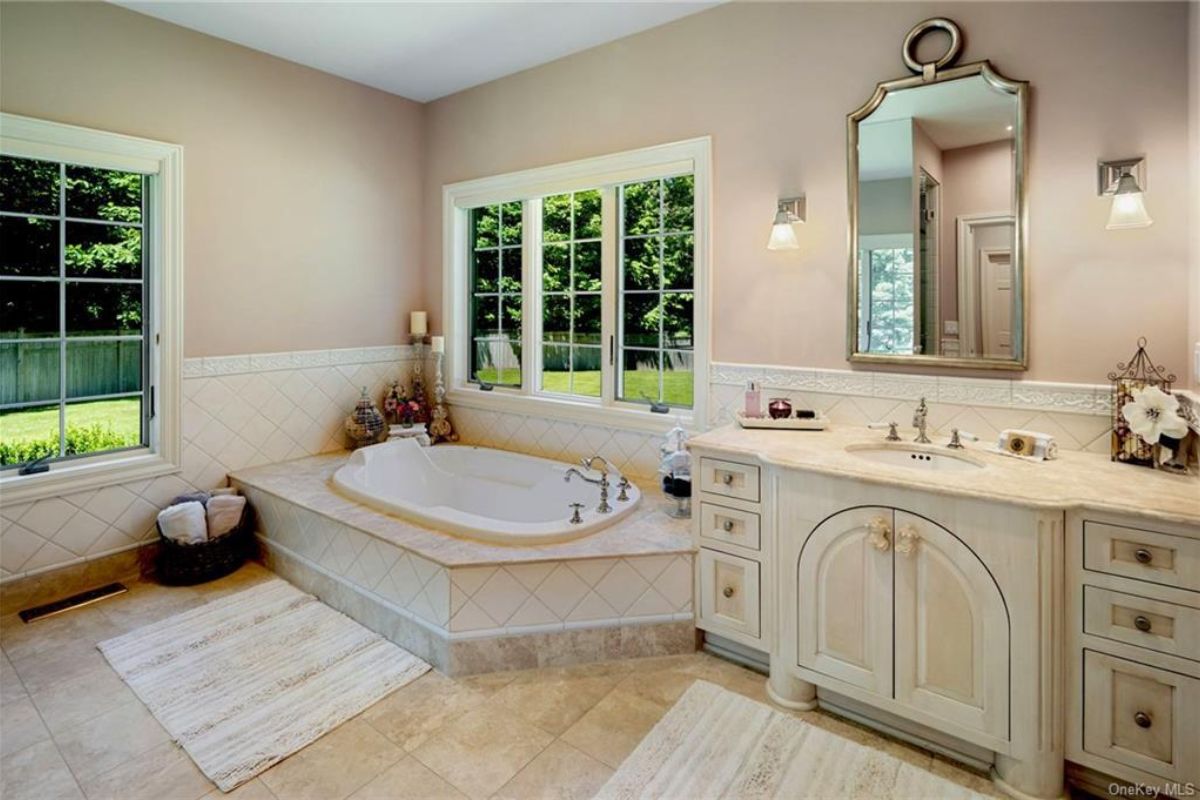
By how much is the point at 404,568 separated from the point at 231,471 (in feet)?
5.55

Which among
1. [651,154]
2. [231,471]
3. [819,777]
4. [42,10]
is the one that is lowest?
[819,777]

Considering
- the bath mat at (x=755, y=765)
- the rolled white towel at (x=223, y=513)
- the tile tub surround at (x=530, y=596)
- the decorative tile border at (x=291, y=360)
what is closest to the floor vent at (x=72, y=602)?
the rolled white towel at (x=223, y=513)

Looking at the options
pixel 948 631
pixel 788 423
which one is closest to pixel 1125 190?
pixel 788 423

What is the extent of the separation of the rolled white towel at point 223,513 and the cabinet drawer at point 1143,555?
142 inches

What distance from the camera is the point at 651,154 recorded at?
Result: 3242 mm

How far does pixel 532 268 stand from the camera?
3.98 meters

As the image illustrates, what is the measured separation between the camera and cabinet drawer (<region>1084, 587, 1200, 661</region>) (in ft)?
5.23

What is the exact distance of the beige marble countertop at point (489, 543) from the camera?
244 centimetres

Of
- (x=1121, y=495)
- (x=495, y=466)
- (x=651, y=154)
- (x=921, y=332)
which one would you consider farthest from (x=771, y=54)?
(x=495, y=466)

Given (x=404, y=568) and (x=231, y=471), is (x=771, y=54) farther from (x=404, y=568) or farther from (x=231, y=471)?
Answer: (x=231, y=471)

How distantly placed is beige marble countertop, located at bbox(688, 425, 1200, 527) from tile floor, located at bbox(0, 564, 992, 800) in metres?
0.88

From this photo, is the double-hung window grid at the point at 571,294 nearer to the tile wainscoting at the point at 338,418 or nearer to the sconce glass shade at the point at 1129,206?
the tile wainscoting at the point at 338,418

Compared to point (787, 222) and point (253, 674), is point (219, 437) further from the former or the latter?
point (787, 222)

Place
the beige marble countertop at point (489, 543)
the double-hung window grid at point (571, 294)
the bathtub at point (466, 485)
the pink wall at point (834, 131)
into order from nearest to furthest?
the pink wall at point (834, 131) → the beige marble countertop at point (489, 543) → the bathtub at point (466, 485) → the double-hung window grid at point (571, 294)
